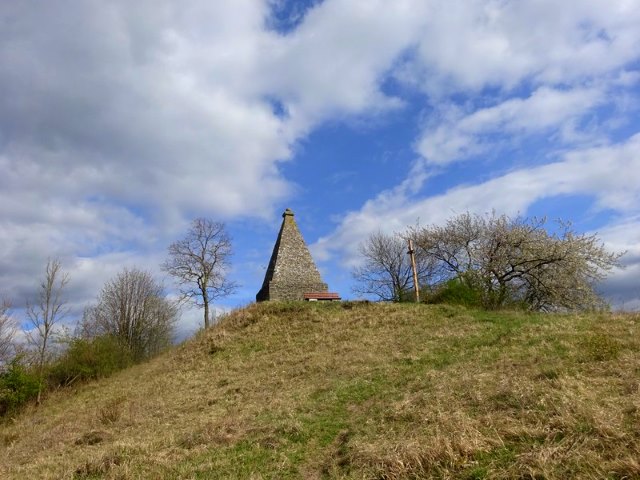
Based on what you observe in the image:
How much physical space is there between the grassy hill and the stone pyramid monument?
23.5 ft

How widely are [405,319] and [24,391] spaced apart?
16.5m

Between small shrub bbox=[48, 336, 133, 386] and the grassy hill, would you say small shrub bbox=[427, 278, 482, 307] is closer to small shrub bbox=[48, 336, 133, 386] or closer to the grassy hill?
the grassy hill

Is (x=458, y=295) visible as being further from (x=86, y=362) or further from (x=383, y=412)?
(x=86, y=362)

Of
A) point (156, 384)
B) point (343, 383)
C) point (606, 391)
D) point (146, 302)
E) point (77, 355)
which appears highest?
point (146, 302)

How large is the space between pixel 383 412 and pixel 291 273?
17.7 metres

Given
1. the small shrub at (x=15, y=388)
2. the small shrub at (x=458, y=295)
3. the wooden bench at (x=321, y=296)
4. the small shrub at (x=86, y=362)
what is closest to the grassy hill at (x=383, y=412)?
the small shrub at (x=15, y=388)

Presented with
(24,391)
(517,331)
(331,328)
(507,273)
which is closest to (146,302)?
(24,391)

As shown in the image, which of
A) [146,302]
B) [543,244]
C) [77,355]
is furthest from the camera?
[146,302]

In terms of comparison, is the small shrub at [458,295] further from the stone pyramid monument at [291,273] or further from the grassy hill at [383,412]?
the stone pyramid monument at [291,273]

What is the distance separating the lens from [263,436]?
8.05m

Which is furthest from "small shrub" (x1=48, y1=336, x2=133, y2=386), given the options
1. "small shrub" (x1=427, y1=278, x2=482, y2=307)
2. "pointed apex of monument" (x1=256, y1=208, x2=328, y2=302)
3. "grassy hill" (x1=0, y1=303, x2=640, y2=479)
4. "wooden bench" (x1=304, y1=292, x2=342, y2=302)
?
"small shrub" (x1=427, y1=278, x2=482, y2=307)

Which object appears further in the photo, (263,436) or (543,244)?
(543,244)

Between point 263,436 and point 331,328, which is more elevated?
point 331,328

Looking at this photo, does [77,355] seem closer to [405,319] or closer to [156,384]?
[156,384]
